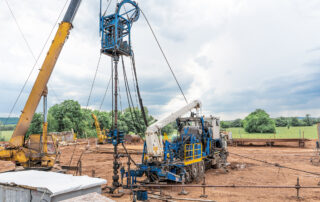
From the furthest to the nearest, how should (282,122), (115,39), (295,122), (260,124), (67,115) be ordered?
(282,122), (295,122), (260,124), (67,115), (115,39)

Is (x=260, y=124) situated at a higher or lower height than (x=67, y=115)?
lower

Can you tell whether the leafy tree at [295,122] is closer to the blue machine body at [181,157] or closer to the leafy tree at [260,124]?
the leafy tree at [260,124]

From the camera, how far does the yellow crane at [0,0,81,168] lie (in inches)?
498

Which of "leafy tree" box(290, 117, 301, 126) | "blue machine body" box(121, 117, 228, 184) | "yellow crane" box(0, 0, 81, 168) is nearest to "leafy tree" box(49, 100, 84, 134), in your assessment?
"yellow crane" box(0, 0, 81, 168)

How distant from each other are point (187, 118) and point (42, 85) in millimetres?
8597

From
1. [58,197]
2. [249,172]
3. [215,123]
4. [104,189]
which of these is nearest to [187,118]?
[215,123]

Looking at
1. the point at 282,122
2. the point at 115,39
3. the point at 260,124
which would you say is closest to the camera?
the point at 115,39

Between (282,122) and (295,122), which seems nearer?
(295,122)

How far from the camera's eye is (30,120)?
42.6ft

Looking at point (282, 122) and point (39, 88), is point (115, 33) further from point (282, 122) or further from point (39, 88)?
point (282, 122)

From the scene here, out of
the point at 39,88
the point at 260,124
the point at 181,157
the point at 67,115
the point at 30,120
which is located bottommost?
the point at 181,157

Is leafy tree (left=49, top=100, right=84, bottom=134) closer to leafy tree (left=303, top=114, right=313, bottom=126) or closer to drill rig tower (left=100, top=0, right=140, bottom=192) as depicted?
drill rig tower (left=100, top=0, right=140, bottom=192)

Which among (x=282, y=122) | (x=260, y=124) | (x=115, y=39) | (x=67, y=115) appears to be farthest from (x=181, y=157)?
(x=282, y=122)

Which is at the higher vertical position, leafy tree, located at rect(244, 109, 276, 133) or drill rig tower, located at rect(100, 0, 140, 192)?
drill rig tower, located at rect(100, 0, 140, 192)
